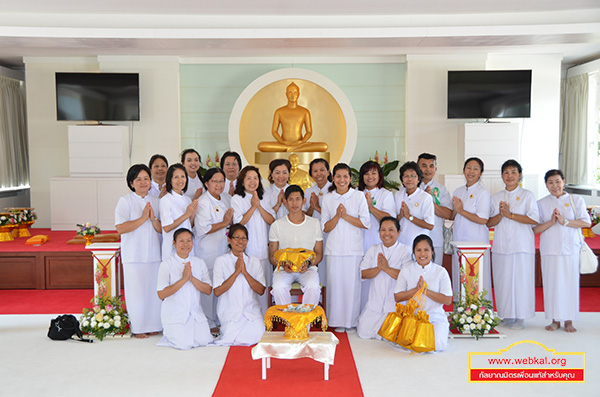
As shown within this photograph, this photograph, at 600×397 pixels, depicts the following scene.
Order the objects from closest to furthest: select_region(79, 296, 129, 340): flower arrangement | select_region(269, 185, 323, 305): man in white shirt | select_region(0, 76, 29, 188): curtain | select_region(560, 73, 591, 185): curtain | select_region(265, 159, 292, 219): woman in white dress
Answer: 1. select_region(79, 296, 129, 340): flower arrangement
2. select_region(269, 185, 323, 305): man in white shirt
3. select_region(265, 159, 292, 219): woman in white dress
4. select_region(560, 73, 591, 185): curtain
5. select_region(0, 76, 29, 188): curtain

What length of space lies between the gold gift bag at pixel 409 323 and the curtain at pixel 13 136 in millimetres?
8632

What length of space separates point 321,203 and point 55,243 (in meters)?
4.20

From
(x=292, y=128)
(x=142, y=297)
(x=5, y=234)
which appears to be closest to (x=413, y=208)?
(x=142, y=297)

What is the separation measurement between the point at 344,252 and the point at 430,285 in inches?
33.9

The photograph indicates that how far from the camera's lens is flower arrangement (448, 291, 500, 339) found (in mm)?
4902

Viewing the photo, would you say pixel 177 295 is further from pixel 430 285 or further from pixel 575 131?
pixel 575 131

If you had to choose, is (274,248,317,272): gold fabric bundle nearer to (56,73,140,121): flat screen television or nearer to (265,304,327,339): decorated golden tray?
(265,304,327,339): decorated golden tray

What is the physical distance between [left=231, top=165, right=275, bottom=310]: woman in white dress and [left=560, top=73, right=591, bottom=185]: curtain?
7210 millimetres

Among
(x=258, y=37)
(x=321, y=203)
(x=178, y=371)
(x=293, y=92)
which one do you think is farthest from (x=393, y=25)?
(x=178, y=371)

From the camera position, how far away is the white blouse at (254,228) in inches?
207

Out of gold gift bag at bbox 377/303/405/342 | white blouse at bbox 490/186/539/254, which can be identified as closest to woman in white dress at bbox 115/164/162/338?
gold gift bag at bbox 377/303/405/342

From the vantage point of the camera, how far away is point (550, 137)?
1026 cm

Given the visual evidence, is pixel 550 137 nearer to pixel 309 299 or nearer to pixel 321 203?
pixel 321 203

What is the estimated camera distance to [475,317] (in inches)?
194
